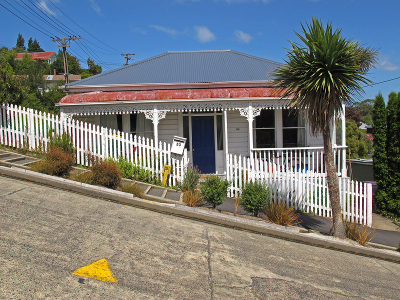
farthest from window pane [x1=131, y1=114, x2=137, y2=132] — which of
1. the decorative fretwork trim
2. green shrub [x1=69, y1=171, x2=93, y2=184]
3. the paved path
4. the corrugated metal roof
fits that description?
green shrub [x1=69, y1=171, x2=93, y2=184]

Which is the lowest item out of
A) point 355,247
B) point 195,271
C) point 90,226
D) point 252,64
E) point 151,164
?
point 355,247

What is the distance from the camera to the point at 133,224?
5492 mm

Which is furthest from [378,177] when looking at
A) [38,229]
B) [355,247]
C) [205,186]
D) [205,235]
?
[38,229]

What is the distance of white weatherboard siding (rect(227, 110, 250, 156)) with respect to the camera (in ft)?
39.0

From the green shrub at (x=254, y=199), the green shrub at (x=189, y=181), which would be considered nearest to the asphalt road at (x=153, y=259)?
the green shrub at (x=254, y=199)

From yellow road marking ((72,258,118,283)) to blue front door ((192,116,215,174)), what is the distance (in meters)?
7.93

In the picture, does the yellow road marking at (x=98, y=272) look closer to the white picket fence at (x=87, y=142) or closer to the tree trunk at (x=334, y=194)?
the tree trunk at (x=334, y=194)

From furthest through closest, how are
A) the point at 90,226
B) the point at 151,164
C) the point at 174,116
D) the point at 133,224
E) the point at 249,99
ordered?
1. the point at 174,116
2. the point at 249,99
3. the point at 151,164
4. the point at 133,224
5. the point at 90,226

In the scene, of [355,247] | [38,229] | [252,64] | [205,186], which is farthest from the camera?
[252,64]

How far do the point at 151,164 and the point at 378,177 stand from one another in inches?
277

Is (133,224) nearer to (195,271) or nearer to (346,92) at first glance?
(195,271)

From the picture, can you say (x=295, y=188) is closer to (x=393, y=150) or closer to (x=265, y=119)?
(x=393, y=150)

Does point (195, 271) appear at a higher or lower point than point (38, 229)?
lower

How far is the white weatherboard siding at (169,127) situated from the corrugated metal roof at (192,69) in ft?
4.61
